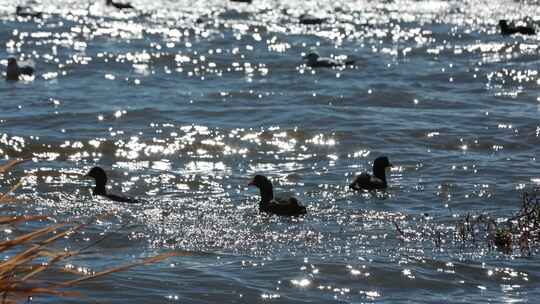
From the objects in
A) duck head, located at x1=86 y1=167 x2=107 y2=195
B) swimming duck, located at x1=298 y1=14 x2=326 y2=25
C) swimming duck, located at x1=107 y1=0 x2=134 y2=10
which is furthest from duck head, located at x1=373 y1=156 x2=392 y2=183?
swimming duck, located at x1=107 y1=0 x2=134 y2=10

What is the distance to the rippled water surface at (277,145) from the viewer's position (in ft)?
32.2

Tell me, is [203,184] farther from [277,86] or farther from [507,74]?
[507,74]

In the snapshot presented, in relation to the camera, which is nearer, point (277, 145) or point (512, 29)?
point (277, 145)

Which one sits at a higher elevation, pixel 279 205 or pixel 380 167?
pixel 279 205

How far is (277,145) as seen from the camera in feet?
55.0

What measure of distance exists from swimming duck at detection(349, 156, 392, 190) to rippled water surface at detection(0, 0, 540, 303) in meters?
0.13

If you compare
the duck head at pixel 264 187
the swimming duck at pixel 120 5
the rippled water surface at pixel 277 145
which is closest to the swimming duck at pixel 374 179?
the rippled water surface at pixel 277 145

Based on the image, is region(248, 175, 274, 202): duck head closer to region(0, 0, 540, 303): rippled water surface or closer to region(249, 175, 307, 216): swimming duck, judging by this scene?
region(249, 175, 307, 216): swimming duck

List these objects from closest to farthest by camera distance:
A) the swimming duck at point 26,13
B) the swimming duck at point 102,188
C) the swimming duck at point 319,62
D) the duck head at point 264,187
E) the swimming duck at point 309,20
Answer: the duck head at point 264,187, the swimming duck at point 102,188, the swimming duck at point 319,62, the swimming duck at point 309,20, the swimming duck at point 26,13

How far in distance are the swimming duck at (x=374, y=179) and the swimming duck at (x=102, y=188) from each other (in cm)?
239

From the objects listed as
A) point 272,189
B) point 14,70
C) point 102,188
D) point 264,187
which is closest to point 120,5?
point 14,70

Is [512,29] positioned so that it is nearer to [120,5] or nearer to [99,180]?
[120,5]

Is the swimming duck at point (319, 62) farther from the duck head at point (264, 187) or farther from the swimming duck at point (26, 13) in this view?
the duck head at point (264, 187)

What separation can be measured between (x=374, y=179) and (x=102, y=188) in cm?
286
